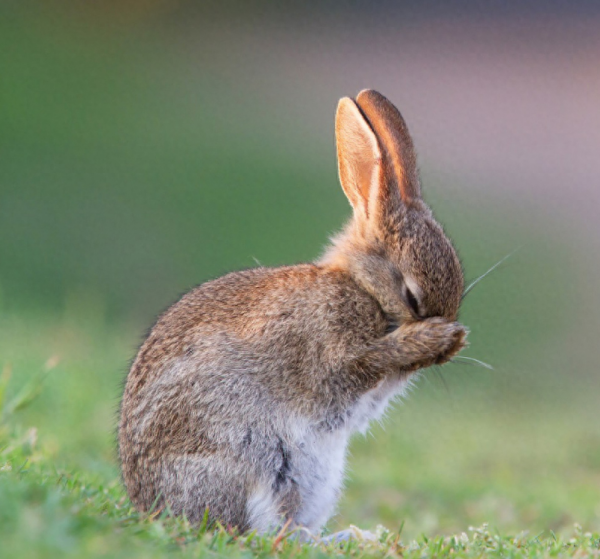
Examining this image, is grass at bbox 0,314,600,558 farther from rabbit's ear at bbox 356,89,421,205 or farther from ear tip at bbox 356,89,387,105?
ear tip at bbox 356,89,387,105

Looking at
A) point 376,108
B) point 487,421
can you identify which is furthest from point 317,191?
point 376,108

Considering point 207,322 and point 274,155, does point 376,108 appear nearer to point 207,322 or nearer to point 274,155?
point 207,322

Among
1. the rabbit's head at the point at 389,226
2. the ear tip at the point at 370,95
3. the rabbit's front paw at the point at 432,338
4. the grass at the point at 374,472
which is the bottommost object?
the grass at the point at 374,472

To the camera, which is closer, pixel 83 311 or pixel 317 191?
pixel 83 311

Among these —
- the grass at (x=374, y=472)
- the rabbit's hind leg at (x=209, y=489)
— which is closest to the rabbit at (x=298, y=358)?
the rabbit's hind leg at (x=209, y=489)

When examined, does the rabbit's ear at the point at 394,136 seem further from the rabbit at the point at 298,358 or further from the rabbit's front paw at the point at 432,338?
the rabbit's front paw at the point at 432,338

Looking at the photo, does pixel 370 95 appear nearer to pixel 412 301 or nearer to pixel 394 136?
pixel 394 136

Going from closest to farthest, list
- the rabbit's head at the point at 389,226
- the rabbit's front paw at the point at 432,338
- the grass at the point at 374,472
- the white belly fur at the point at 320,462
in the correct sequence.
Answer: the grass at the point at 374,472, the white belly fur at the point at 320,462, the rabbit's front paw at the point at 432,338, the rabbit's head at the point at 389,226

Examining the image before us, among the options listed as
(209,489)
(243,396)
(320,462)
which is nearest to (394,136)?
(243,396)

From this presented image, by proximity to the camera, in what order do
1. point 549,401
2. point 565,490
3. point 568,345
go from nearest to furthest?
point 565,490, point 549,401, point 568,345
